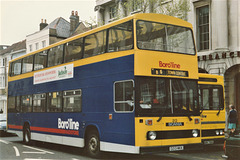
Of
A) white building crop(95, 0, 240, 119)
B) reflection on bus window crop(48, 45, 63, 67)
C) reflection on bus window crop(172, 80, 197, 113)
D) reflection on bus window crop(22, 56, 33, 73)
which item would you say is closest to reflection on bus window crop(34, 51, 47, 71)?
reflection on bus window crop(48, 45, 63, 67)

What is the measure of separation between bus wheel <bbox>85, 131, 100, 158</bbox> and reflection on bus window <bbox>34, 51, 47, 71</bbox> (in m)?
5.11

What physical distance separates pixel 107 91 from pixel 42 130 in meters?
5.87

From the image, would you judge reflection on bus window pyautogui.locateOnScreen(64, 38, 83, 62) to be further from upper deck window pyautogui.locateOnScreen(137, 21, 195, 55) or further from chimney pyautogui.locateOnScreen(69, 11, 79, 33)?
chimney pyautogui.locateOnScreen(69, 11, 79, 33)

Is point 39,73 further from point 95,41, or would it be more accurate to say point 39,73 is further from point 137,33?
point 137,33

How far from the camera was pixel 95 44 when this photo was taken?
39.6 ft

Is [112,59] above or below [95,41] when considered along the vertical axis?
below

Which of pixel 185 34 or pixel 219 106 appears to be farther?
pixel 219 106

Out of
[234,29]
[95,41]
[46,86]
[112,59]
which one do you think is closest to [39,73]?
[46,86]

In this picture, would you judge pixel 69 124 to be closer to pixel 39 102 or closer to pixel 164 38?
pixel 39 102

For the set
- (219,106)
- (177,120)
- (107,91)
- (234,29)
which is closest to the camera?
(177,120)

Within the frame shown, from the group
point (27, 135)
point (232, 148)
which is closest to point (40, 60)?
point (27, 135)

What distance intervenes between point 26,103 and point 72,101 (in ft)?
17.1

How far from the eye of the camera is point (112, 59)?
11.0 metres

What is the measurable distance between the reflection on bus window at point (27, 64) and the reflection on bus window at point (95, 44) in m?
5.67
